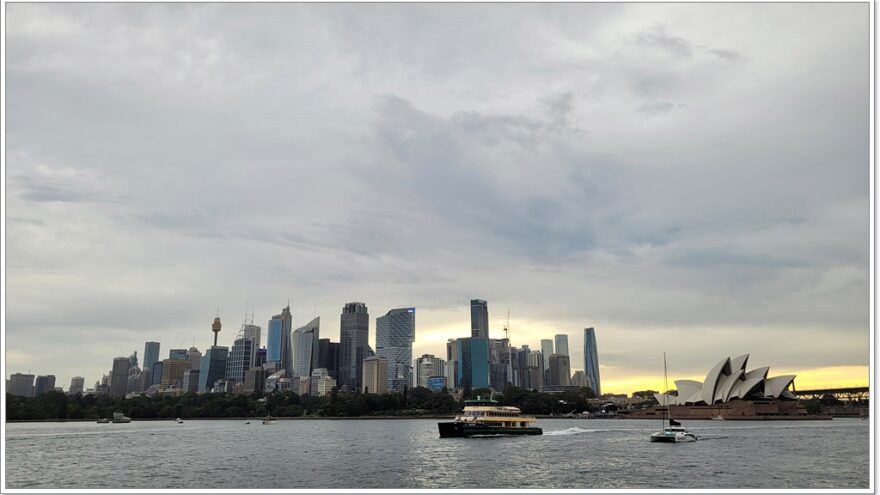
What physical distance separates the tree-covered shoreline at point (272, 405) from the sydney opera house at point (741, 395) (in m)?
43.2

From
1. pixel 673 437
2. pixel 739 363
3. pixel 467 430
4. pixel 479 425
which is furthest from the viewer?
pixel 739 363

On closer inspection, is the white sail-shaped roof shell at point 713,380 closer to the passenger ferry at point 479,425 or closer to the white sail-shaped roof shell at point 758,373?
the white sail-shaped roof shell at point 758,373

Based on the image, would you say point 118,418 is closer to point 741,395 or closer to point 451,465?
point 451,465

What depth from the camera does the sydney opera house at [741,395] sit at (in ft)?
406

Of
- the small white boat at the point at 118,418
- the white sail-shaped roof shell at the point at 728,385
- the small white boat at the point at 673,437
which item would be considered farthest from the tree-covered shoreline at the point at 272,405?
the small white boat at the point at 673,437

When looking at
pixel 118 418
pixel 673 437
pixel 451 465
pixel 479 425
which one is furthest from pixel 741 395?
pixel 118 418

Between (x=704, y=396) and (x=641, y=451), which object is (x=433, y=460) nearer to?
(x=641, y=451)

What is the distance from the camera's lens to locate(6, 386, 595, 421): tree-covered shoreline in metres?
138

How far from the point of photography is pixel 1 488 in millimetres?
19250

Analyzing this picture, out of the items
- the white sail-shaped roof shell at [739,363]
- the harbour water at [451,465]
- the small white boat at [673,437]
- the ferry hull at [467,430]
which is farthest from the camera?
the white sail-shaped roof shell at [739,363]

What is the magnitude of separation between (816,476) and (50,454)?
2184 inches

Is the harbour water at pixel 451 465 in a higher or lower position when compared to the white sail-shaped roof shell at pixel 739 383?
lower

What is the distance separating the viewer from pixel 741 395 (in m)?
125

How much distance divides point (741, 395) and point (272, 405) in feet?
354
